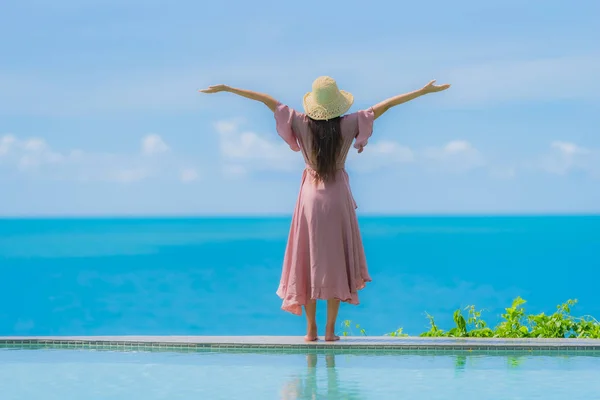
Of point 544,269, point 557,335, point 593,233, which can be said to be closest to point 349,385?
point 557,335

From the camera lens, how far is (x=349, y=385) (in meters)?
6.12

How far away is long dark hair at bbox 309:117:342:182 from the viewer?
23.7 ft

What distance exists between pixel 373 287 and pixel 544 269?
42.3 feet

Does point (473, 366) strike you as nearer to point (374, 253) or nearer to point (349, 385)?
point (349, 385)

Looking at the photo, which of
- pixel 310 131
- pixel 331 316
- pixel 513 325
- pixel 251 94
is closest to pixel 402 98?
pixel 310 131

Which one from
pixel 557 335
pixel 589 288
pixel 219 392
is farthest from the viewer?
pixel 589 288

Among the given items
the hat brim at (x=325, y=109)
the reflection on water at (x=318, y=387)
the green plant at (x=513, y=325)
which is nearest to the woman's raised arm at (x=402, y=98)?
the hat brim at (x=325, y=109)

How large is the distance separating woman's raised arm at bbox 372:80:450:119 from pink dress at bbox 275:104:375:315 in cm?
6

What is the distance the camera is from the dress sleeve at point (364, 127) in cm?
725

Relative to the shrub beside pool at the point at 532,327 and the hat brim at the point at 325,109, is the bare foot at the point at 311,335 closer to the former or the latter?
the shrub beside pool at the point at 532,327

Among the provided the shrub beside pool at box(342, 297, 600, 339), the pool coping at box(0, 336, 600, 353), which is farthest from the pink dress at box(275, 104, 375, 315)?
the shrub beside pool at box(342, 297, 600, 339)

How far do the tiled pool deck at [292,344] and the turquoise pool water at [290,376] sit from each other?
4.4 inches

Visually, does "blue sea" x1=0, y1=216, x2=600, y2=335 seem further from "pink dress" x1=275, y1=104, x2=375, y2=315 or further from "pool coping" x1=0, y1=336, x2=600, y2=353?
"pink dress" x1=275, y1=104, x2=375, y2=315

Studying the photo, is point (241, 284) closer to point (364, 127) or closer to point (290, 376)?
point (364, 127)
